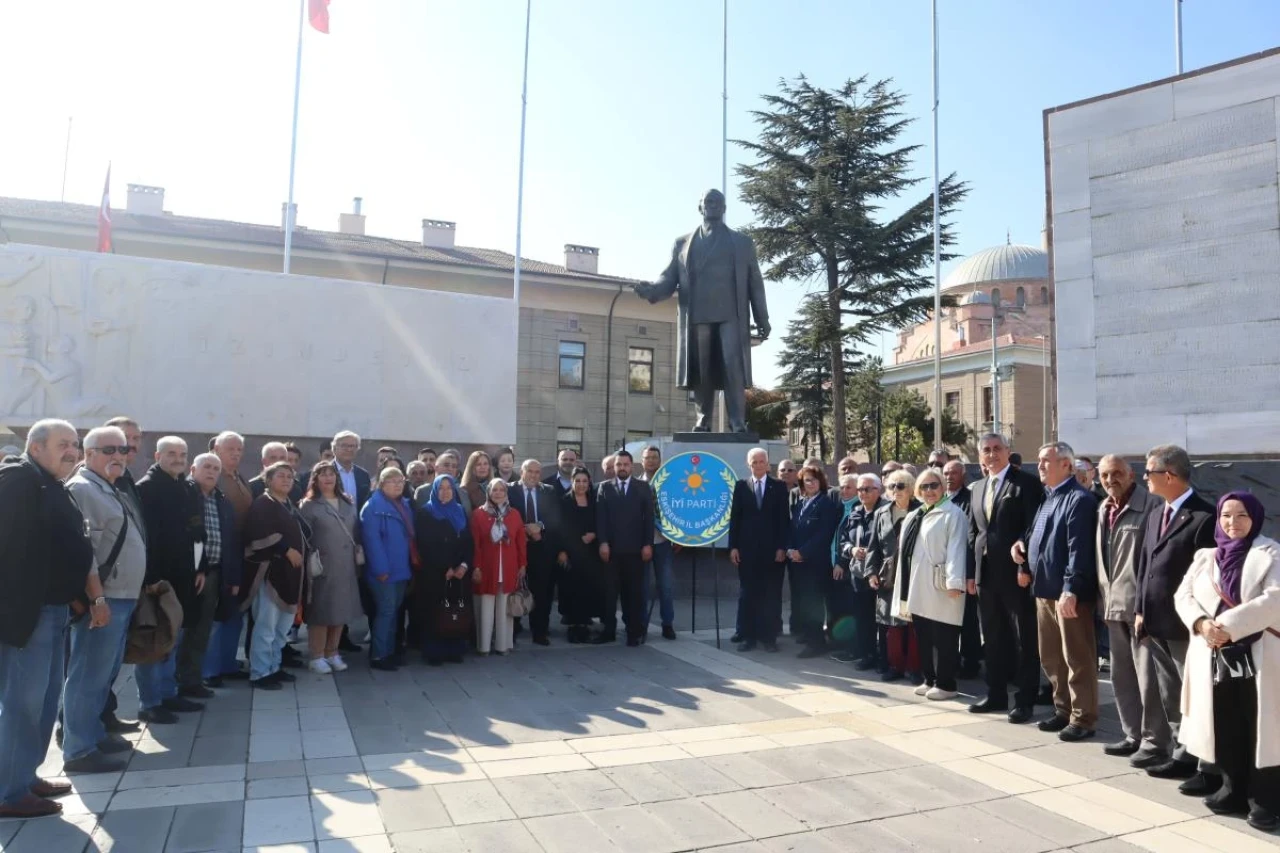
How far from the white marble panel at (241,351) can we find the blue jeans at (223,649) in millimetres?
6537

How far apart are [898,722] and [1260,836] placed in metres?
2.19

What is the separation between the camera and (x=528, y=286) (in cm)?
3206

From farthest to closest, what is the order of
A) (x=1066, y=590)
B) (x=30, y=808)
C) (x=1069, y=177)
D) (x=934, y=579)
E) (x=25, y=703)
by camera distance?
1. (x=1069, y=177)
2. (x=934, y=579)
3. (x=1066, y=590)
4. (x=25, y=703)
5. (x=30, y=808)

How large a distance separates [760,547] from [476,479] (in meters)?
2.80

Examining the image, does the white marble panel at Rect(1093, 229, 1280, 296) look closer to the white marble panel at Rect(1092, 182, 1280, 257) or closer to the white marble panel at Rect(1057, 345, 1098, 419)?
the white marble panel at Rect(1092, 182, 1280, 257)

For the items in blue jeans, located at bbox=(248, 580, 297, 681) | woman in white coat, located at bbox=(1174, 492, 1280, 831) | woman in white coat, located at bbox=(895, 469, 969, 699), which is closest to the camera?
woman in white coat, located at bbox=(1174, 492, 1280, 831)

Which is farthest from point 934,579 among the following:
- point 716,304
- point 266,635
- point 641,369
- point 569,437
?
point 641,369

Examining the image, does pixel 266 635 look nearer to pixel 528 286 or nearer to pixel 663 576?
pixel 663 576

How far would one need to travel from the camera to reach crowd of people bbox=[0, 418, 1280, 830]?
426 centimetres

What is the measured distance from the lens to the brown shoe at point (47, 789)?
14.0 feet

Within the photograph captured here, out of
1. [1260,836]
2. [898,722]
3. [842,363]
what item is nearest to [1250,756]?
[1260,836]

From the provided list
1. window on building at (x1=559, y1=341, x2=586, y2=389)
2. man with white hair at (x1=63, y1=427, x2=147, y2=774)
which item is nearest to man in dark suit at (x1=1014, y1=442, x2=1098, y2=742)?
man with white hair at (x1=63, y1=427, x2=147, y2=774)

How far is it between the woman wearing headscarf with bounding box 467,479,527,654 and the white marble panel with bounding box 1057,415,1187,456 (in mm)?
6963

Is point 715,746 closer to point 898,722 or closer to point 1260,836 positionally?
point 898,722
